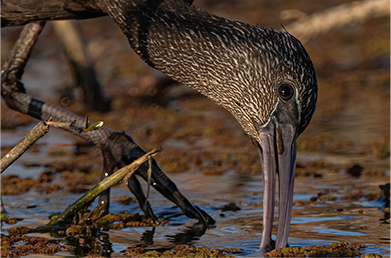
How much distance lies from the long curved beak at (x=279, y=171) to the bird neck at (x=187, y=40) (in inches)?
21.1

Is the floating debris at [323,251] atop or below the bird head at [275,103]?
below

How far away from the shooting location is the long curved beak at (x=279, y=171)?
5.21 meters

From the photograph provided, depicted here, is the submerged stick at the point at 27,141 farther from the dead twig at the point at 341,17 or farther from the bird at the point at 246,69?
the dead twig at the point at 341,17

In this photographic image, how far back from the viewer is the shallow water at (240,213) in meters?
5.41

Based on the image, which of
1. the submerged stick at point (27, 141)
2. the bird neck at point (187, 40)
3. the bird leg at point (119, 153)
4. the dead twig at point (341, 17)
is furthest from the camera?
the dead twig at point (341, 17)

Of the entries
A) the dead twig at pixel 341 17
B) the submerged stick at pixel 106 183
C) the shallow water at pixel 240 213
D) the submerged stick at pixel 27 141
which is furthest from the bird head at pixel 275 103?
the dead twig at pixel 341 17

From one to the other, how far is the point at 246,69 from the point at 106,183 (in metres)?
1.41

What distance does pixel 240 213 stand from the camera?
20.4 ft

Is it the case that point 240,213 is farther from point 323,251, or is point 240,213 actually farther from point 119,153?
point 323,251

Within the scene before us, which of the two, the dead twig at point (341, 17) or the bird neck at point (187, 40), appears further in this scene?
the dead twig at point (341, 17)

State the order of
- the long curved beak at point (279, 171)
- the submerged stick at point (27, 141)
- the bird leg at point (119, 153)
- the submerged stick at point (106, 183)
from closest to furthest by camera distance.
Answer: the submerged stick at point (27, 141)
the long curved beak at point (279, 171)
the submerged stick at point (106, 183)
the bird leg at point (119, 153)

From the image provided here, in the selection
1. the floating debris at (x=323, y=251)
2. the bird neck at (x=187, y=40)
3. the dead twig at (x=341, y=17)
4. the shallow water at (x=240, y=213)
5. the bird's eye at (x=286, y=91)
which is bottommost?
the floating debris at (x=323, y=251)

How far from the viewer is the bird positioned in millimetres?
5293

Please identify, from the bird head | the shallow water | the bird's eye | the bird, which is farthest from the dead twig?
the bird's eye
